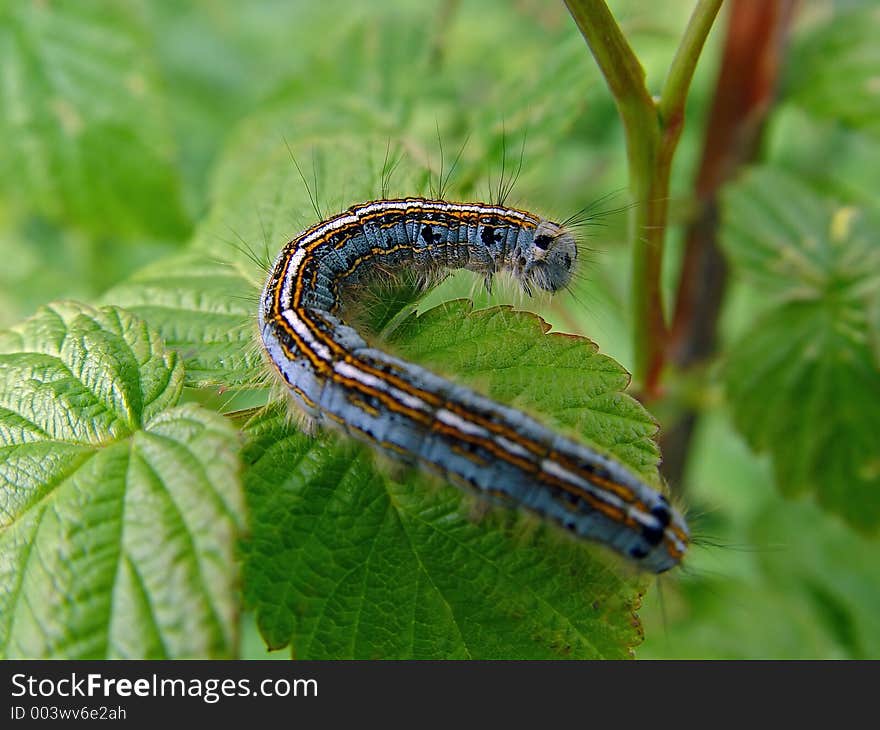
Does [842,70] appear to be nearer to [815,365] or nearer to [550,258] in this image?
[815,365]

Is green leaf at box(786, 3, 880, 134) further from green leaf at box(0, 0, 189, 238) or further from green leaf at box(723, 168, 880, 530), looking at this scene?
green leaf at box(0, 0, 189, 238)

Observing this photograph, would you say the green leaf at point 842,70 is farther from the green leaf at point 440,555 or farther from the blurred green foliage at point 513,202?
the green leaf at point 440,555

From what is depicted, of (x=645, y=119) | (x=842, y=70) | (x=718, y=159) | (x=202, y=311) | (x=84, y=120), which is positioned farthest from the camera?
(x=84, y=120)

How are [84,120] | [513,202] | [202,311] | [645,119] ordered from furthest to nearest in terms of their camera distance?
[84,120] < [513,202] < [202,311] < [645,119]

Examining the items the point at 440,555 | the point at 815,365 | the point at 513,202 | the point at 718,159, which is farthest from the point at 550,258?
the point at 440,555

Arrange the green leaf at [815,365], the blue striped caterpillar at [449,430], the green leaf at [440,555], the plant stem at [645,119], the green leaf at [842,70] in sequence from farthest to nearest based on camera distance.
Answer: the green leaf at [842,70], the green leaf at [815,365], the blue striped caterpillar at [449,430], the green leaf at [440,555], the plant stem at [645,119]

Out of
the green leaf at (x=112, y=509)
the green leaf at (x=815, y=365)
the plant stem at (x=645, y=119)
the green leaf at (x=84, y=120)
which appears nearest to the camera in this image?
the green leaf at (x=112, y=509)

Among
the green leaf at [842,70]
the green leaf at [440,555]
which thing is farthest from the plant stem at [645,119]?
the green leaf at [842,70]
